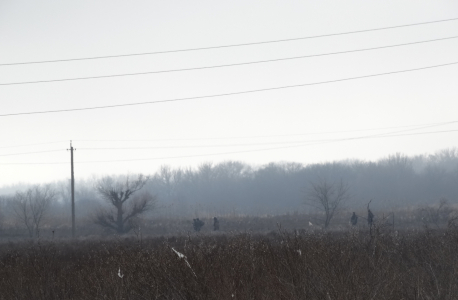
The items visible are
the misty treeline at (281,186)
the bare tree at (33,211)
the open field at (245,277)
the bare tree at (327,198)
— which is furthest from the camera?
the misty treeline at (281,186)

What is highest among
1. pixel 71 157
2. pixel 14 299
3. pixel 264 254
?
pixel 71 157

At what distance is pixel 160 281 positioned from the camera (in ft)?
32.4

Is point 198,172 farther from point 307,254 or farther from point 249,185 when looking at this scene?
point 307,254

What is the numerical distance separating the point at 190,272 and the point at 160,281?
0.61m

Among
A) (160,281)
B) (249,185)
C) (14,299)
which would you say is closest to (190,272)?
(160,281)

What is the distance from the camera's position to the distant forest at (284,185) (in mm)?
80062

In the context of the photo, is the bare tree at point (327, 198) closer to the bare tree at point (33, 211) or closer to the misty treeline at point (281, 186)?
the misty treeline at point (281, 186)

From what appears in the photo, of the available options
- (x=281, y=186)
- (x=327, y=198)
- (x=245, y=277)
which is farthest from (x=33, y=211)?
(x=281, y=186)

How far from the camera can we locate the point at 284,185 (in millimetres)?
92188

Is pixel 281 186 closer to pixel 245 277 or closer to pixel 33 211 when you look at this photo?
pixel 33 211

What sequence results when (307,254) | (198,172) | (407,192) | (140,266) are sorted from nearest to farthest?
(307,254) → (140,266) → (407,192) → (198,172)

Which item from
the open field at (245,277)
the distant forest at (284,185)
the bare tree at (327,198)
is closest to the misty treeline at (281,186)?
the distant forest at (284,185)

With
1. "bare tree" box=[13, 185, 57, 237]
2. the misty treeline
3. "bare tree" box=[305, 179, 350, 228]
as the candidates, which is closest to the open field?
"bare tree" box=[13, 185, 57, 237]

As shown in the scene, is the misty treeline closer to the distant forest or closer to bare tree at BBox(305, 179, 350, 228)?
the distant forest
